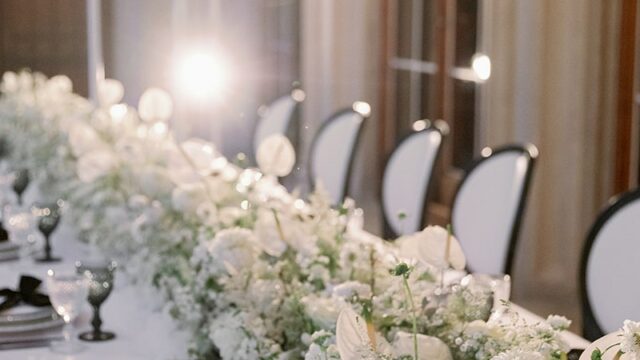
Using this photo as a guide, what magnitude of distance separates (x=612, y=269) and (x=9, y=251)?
1.50m

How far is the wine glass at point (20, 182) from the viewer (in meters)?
3.45

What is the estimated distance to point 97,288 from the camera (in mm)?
2229

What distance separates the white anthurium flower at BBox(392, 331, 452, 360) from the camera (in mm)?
1311

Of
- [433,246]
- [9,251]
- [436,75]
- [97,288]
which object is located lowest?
[9,251]

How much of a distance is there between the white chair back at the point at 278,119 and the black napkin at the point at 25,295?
2929mm

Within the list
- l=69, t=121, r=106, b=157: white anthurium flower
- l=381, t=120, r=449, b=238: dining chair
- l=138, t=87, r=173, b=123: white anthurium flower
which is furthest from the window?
l=69, t=121, r=106, b=157: white anthurium flower

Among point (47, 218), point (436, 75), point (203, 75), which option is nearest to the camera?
point (47, 218)

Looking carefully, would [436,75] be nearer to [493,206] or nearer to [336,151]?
[336,151]

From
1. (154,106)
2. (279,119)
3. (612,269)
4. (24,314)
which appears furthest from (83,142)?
(279,119)

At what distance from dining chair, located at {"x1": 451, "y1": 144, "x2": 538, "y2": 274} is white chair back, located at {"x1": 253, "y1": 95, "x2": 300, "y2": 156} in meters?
2.06

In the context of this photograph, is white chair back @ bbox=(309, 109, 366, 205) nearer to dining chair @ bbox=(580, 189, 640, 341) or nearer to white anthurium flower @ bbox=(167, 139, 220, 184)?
white anthurium flower @ bbox=(167, 139, 220, 184)

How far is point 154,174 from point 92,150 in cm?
39

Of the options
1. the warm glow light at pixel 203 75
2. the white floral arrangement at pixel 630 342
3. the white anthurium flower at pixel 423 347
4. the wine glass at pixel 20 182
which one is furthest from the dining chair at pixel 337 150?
the white floral arrangement at pixel 630 342

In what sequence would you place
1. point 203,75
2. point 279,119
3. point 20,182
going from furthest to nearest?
point 203,75 → point 279,119 → point 20,182
